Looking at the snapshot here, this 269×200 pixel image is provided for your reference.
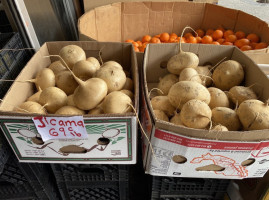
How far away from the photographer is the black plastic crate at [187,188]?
1.01m

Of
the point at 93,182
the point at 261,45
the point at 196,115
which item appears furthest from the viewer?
the point at 261,45

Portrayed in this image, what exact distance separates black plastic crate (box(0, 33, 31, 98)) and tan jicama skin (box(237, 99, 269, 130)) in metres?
1.15

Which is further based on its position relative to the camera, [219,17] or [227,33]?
[219,17]

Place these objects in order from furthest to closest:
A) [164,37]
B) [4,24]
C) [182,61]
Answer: [164,37] → [4,24] → [182,61]

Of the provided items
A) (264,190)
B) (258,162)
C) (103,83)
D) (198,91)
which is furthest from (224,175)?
(103,83)

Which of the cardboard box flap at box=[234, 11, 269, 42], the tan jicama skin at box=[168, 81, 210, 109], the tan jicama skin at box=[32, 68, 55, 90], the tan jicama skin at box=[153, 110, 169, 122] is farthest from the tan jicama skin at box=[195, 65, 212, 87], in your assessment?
the cardboard box flap at box=[234, 11, 269, 42]

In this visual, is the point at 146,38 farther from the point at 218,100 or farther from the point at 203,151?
the point at 203,151

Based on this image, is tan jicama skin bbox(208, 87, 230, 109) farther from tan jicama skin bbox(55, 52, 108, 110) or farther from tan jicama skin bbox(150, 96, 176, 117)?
tan jicama skin bbox(55, 52, 108, 110)

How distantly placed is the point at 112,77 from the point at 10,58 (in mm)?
614

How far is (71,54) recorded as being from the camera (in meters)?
1.17

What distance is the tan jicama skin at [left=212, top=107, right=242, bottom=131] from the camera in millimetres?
940

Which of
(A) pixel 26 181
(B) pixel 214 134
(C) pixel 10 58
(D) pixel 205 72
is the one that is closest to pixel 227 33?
(D) pixel 205 72

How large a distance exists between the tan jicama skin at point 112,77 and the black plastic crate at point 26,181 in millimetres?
529

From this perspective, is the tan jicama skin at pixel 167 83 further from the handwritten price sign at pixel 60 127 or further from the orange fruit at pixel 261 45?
the orange fruit at pixel 261 45
